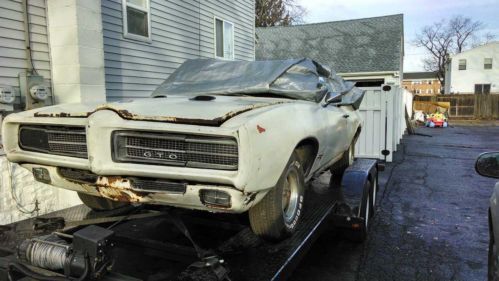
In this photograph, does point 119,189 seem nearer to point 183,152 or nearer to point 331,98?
point 183,152

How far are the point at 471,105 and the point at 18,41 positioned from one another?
32641mm

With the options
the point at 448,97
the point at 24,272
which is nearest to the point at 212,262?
the point at 24,272

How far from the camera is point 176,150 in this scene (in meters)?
2.46

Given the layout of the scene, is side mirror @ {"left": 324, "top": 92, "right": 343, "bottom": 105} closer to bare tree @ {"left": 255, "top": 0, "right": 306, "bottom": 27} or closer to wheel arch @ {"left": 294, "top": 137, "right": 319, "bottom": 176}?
wheel arch @ {"left": 294, "top": 137, "right": 319, "bottom": 176}

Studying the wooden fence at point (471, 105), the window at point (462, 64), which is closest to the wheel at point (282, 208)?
the wooden fence at point (471, 105)

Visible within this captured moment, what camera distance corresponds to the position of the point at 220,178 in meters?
2.34

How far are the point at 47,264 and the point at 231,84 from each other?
86.8 inches

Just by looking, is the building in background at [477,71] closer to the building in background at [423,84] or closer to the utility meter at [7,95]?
the building in background at [423,84]

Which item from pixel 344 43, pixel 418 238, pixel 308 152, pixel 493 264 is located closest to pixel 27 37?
pixel 308 152

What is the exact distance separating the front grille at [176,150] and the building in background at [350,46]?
19348mm

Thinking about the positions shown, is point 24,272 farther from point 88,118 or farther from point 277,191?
point 277,191

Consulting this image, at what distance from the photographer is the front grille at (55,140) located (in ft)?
9.03

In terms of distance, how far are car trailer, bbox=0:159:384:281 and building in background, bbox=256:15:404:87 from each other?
18008 millimetres

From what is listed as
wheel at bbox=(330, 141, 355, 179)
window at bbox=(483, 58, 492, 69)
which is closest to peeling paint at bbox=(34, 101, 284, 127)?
wheel at bbox=(330, 141, 355, 179)
